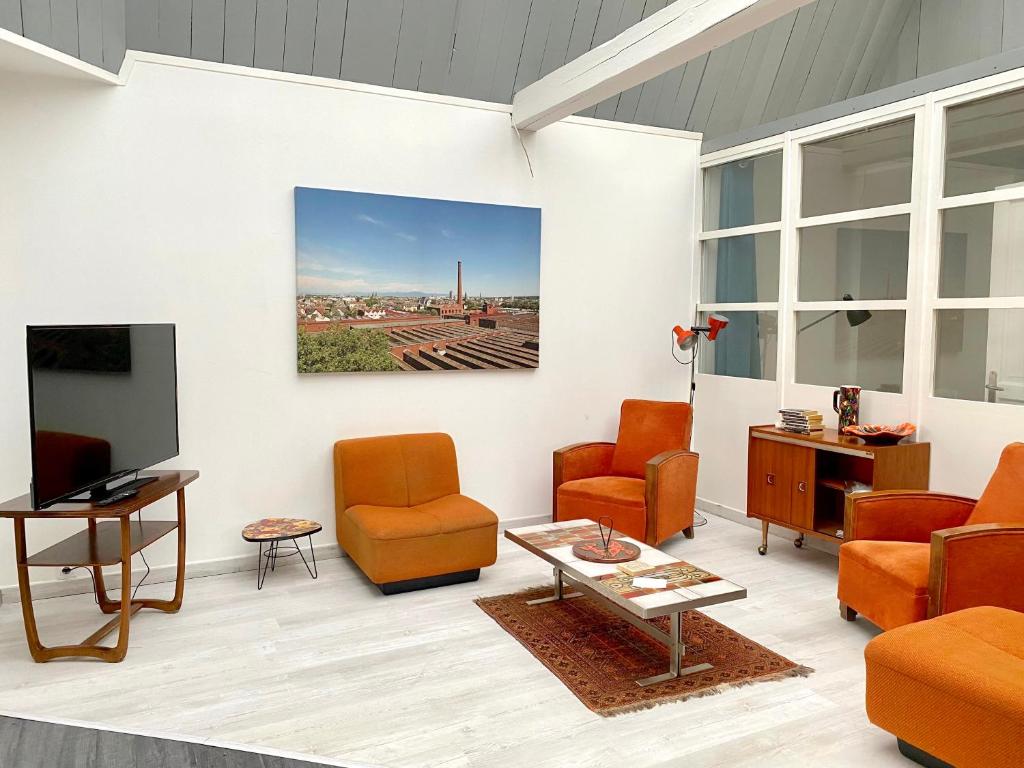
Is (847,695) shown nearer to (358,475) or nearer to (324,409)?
(358,475)

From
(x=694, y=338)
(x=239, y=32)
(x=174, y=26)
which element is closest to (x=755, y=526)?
(x=694, y=338)

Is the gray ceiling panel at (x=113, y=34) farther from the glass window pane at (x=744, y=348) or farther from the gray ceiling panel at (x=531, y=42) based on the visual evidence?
the glass window pane at (x=744, y=348)

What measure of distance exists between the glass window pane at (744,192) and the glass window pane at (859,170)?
0.24 m

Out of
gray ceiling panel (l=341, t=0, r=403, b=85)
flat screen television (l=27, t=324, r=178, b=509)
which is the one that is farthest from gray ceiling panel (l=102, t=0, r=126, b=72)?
flat screen television (l=27, t=324, r=178, b=509)

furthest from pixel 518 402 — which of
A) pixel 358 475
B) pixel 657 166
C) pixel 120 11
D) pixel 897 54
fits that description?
pixel 897 54

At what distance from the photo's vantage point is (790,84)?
5859 mm

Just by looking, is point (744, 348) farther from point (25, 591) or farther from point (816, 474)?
point (25, 591)

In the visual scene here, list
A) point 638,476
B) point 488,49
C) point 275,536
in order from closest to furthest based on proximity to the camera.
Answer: point 275,536 < point 488,49 < point 638,476

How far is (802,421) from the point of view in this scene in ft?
15.6

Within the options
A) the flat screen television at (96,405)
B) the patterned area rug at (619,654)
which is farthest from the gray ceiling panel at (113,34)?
the patterned area rug at (619,654)

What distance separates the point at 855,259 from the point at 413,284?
2795 mm

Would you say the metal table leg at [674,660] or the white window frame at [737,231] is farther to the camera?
the white window frame at [737,231]

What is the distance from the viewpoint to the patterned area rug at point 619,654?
10.3ft

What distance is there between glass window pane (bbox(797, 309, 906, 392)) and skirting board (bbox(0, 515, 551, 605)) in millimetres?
3337
